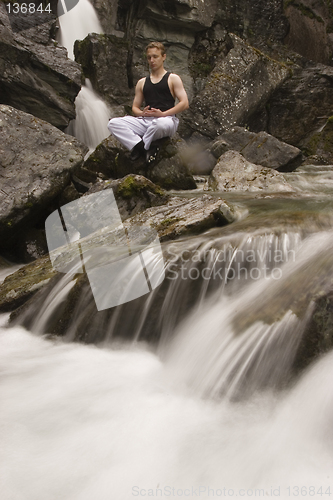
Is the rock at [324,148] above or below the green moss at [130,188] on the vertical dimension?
above

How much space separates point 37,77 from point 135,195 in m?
4.62

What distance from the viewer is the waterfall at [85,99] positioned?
8727 millimetres

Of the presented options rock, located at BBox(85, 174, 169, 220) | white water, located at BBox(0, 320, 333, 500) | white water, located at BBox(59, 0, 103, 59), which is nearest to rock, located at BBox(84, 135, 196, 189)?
rock, located at BBox(85, 174, 169, 220)

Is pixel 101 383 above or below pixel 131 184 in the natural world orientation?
below

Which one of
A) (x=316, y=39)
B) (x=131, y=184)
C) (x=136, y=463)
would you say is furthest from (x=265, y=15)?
(x=136, y=463)

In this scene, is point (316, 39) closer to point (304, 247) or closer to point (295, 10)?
point (295, 10)

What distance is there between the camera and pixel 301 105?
448 inches

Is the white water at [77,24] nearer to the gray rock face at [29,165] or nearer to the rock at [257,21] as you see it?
the rock at [257,21]

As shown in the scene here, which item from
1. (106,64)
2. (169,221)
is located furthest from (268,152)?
(106,64)

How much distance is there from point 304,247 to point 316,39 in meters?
12.5

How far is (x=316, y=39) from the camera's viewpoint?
493 inches

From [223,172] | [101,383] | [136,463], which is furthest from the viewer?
[223,172]

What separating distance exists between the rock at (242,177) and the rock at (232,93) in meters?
3.46

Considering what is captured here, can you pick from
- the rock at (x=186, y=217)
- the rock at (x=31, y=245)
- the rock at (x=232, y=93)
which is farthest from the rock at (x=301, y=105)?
the rock at (x=31, y=245)
